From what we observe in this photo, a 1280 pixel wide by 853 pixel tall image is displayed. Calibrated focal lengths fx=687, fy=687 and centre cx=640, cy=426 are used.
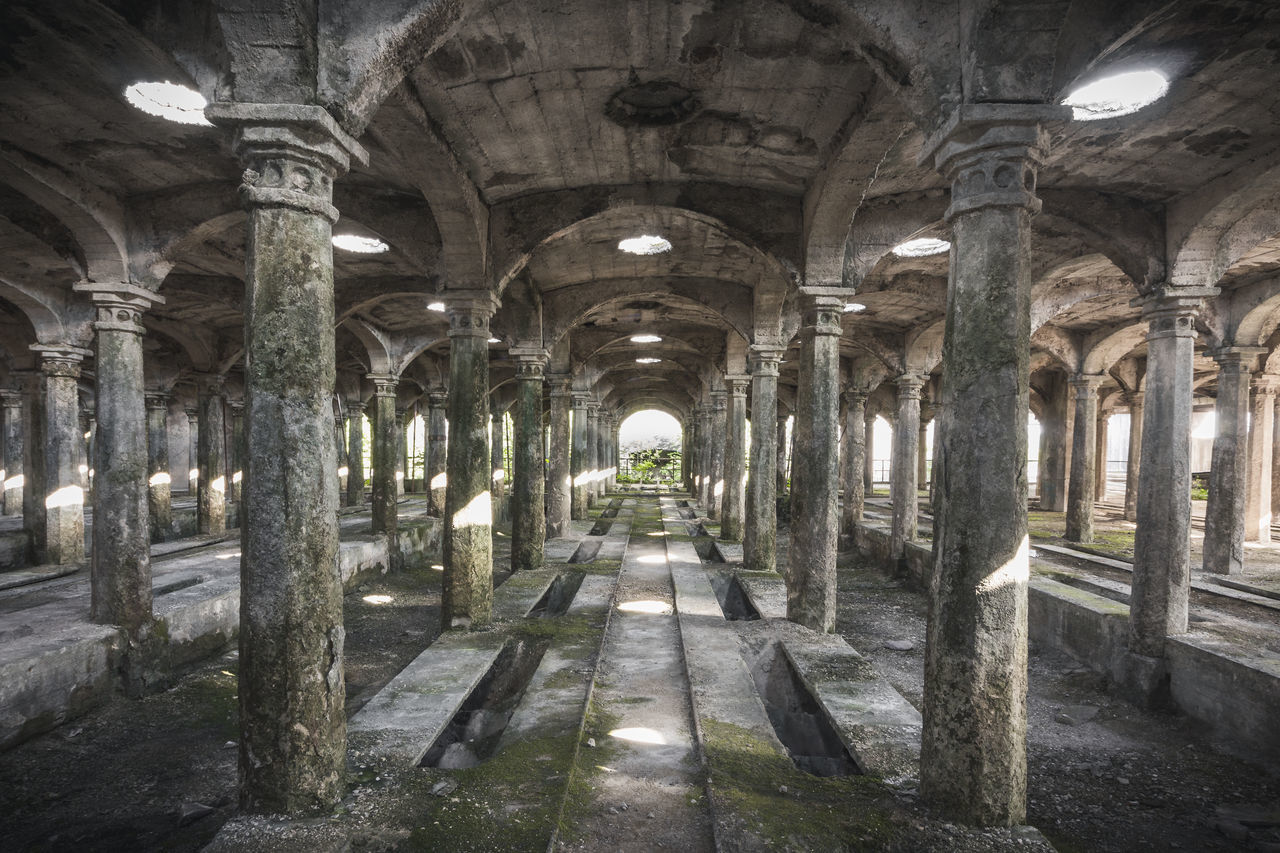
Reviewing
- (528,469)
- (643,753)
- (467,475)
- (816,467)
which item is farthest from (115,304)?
(816,467)

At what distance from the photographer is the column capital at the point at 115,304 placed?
24.2 feet

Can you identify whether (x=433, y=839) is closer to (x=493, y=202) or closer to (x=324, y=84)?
(x=324, y=84)

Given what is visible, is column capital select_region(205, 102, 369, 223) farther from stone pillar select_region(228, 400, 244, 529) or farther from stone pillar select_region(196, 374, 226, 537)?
stone pillar select_region(228, 400, 244, 529)

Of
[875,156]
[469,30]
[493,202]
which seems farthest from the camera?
[493,202]

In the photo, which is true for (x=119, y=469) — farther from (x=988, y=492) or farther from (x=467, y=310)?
(x=988, y=492)

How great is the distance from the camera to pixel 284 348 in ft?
12.4

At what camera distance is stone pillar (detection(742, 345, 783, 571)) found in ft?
39.3

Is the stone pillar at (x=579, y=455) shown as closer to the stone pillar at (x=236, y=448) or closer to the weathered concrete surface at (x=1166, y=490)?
the stone pillar at (x=236, y=448)

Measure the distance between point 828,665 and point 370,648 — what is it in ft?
19.4

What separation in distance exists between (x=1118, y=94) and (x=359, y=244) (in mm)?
9438

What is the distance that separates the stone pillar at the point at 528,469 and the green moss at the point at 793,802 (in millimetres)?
7689

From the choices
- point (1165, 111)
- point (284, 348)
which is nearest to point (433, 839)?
point (284, 348)

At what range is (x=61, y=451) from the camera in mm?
11250

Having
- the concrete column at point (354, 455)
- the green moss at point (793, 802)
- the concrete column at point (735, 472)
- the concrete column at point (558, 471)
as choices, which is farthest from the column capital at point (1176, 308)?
the concrete column at point (354, 455)
